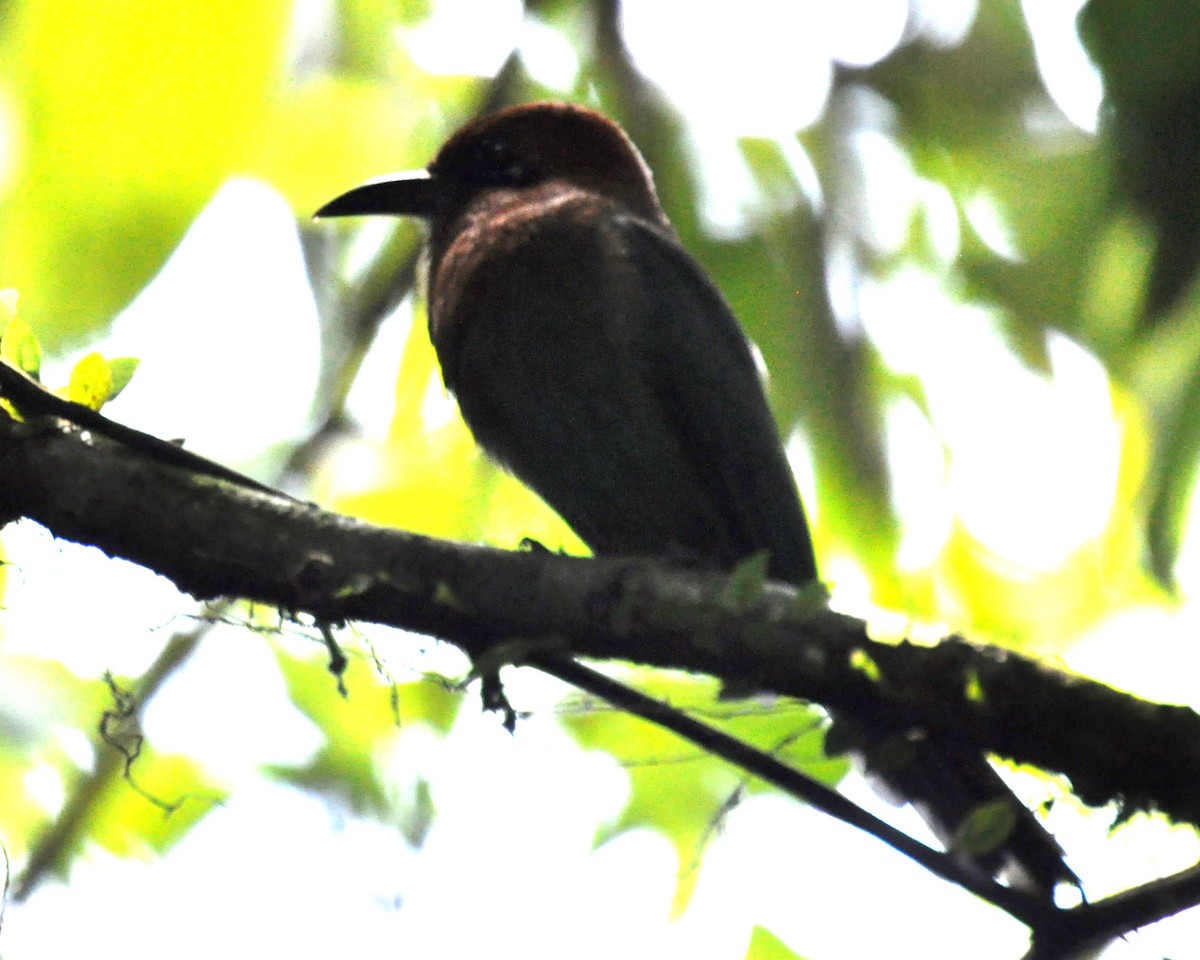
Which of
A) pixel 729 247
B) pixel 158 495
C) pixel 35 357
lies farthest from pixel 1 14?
pixel 729 247

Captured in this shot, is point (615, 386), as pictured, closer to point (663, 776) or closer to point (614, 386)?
point (614, 386)

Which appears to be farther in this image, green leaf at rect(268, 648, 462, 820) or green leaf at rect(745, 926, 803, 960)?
green leaf at rect(268, 648, 462, 820)

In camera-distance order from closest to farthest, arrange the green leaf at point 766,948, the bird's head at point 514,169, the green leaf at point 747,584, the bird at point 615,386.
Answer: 1. the green leaf at point 747,584
2. the green leaf at point 766,948
3. the bird at point 615,386
4. the bird's head at point 514,169

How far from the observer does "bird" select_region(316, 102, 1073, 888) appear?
298 cm

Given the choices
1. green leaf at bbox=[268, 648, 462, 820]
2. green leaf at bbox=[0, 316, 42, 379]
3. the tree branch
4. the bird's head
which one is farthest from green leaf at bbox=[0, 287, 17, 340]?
green leaf at bbox=[268, 648, 462, 820]

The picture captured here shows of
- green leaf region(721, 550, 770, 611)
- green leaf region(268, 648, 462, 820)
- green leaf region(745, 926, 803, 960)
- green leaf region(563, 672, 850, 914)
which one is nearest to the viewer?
green leaf region(721, 550, 770, 611)

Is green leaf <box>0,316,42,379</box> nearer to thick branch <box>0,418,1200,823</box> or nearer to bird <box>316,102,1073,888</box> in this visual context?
thick branch <box>0,418,1200,823</box>

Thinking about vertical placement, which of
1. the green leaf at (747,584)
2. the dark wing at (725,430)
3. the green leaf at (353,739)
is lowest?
the green leaf at (353,739)

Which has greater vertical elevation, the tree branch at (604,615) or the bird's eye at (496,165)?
the bird's eye at (496,165)

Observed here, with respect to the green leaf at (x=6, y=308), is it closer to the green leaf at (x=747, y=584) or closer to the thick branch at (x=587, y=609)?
the thick branch at (x=587, y=609)

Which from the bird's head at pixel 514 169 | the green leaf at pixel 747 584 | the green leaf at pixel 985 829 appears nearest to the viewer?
the green leaf at pixel 985 829

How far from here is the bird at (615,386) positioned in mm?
2979

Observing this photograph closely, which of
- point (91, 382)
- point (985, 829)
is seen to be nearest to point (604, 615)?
point (985, 829)

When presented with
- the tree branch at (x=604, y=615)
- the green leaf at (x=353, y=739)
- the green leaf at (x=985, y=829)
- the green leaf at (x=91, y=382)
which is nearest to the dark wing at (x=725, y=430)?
the green leaf at (x=353, y=739)
